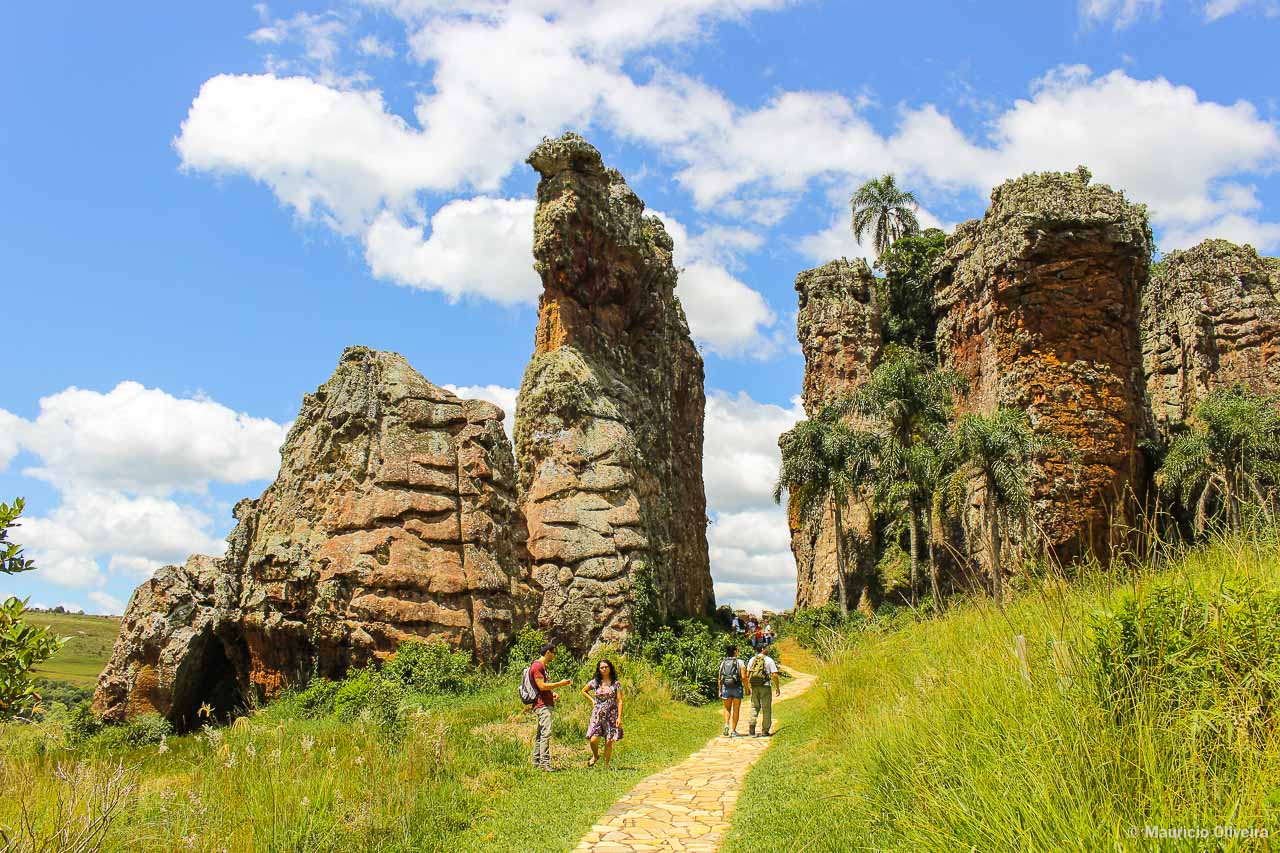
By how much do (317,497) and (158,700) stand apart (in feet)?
17.1

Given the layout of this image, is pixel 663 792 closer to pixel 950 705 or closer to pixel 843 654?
pixel 843 654

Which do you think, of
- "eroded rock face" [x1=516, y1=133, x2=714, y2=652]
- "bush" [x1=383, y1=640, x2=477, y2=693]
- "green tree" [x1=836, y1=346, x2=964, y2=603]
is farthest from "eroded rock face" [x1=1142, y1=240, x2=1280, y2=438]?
"bush" [x1=383, y1=640, x2=477, y2=693]

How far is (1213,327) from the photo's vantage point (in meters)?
43.8

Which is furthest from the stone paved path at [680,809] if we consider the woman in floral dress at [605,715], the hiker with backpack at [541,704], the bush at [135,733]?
the bush at [135,733]

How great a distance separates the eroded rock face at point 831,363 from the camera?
43875 millimetres

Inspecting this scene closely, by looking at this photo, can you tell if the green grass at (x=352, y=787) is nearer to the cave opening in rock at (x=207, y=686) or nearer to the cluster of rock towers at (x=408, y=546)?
the cluster of rock towers at (x=408, y=546)

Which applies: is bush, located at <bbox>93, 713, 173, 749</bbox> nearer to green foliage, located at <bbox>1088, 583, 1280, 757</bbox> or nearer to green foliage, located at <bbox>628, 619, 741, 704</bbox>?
green foliage, located at <bbox>628, 619, 741, 704</bbox>

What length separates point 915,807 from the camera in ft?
18.9

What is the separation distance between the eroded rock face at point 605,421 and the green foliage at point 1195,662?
60.4 ft

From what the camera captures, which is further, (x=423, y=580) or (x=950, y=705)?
(x=423, y=580)

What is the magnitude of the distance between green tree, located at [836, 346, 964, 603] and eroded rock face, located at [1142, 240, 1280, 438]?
12.8 metres

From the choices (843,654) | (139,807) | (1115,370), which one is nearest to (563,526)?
(843,654)

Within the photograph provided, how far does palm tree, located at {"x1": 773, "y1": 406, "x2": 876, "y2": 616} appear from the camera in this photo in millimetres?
38594

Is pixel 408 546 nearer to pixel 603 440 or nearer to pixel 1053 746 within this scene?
pixel 603 440
